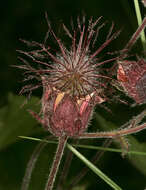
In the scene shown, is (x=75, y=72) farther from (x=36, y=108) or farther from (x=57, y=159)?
(x=36, y=108)

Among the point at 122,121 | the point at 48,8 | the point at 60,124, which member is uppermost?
the point at 48,8

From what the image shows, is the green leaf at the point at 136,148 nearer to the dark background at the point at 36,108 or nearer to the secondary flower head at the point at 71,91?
the dark background at the point at 36,108

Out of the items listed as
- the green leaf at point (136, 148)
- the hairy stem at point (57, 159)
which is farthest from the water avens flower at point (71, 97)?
the green leaf at point (136, 148)

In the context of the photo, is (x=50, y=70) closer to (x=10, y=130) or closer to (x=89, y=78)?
(x=89, y=78)

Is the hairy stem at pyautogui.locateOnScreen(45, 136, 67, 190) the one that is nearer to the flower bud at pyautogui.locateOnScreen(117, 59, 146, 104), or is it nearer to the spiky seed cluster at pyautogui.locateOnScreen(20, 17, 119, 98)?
the spiky seed cluster at pyautogui.locateOnScreen(20, 17, 119, 98)

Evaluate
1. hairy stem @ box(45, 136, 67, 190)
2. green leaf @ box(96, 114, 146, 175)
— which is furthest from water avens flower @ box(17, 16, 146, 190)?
green leaf @ box(96, 114, 146, 175)

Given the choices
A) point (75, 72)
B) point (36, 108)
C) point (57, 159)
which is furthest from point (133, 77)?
point (36, 108)

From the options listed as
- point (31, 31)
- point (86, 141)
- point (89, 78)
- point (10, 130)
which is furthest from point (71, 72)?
point (31, 31)

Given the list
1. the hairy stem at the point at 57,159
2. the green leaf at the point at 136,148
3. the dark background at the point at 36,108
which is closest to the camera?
the hairy stem at the point at 57,159

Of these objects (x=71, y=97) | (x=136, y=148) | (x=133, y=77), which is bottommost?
(x=136, y=148)
